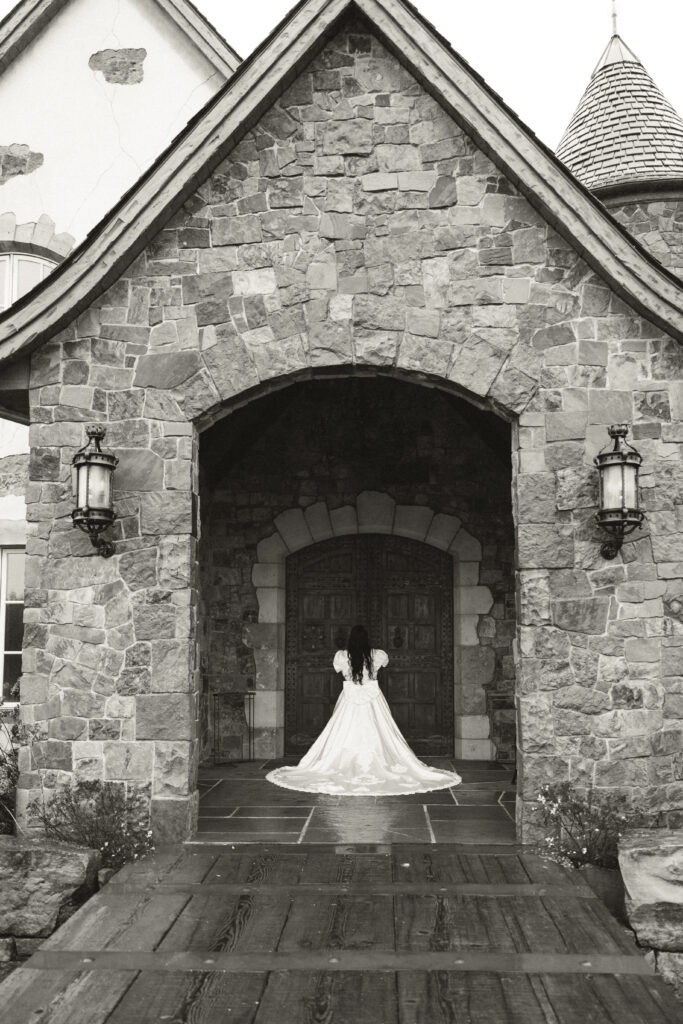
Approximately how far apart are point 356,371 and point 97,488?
2.06m

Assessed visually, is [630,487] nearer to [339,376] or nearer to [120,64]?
[339,376]

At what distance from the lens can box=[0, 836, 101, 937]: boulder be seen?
5469 mm

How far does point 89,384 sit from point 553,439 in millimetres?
3397

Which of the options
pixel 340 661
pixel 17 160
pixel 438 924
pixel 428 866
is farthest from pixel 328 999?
pixel 17 160

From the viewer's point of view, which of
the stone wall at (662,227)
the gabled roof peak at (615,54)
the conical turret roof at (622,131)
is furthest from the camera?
the gabled roof peak at (615,54)

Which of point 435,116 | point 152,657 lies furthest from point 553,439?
point 152,657

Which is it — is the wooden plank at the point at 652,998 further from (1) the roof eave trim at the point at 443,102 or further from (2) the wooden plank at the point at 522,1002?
(1) the roof eave trim at the point at 443,102

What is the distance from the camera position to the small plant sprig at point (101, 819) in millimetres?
5977

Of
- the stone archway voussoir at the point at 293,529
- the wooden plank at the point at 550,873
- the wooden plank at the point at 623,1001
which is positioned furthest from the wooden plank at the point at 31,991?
the stone archway voussoir at the point at 293,529

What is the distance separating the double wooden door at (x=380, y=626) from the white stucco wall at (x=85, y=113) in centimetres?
462

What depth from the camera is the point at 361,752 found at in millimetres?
8625

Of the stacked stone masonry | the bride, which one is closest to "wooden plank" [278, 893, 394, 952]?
the stacked stone masonry

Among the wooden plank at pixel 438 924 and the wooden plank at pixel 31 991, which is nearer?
the wooden plank at pixel 31 991

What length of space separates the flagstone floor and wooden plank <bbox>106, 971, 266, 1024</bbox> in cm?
232
